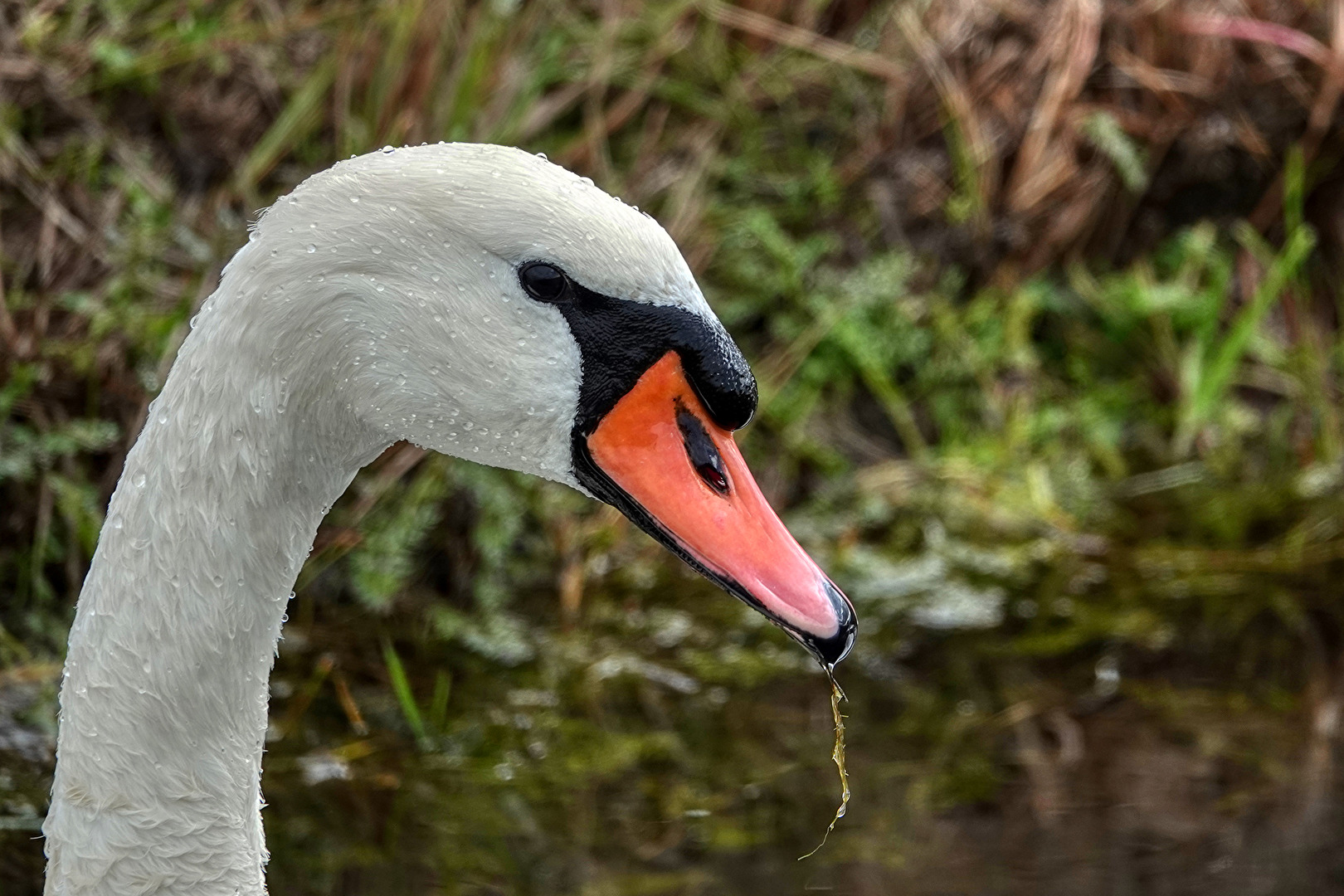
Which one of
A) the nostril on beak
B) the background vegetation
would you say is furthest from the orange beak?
the background vegetation

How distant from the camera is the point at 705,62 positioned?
5.46m

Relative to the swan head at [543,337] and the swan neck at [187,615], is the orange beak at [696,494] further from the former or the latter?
the swan neck at [187,615]

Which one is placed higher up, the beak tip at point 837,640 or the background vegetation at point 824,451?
the beak tip at point 837,640

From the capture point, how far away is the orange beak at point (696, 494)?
82.2 inches

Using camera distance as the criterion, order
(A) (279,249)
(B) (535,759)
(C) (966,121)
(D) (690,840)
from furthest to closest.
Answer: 1. (C) (966,121)
2. (B) (535,759)
3. (D) (690,840)
4. (A) (279,249)

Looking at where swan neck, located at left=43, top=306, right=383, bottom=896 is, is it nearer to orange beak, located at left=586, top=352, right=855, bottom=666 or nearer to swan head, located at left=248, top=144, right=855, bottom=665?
swan head, located at left=248, top=144, right=855, bottom=665

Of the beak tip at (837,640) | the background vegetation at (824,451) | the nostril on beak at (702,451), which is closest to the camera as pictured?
the beak tip at (837,640)

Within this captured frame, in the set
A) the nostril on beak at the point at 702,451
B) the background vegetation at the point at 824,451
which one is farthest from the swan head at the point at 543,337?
the background vegetation at the point at 824,451

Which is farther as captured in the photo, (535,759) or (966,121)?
(966,121)

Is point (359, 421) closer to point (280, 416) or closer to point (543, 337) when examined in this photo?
point (280, 416)

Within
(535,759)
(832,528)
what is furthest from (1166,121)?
(535,759)

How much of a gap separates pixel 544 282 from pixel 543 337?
67 mm

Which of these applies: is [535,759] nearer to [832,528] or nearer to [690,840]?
[690,840]

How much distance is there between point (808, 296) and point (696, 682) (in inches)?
57.8
